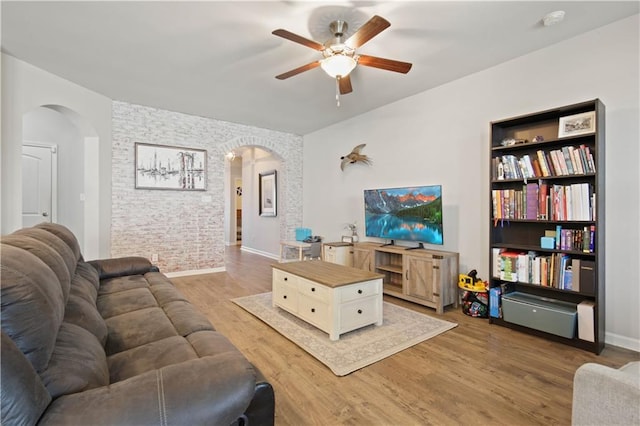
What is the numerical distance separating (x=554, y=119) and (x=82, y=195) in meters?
6.13

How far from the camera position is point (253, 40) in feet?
9.28

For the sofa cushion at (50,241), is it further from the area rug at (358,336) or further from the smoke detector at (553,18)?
the smoke detector at (553,18)

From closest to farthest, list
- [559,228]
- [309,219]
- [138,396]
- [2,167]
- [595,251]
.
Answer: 1. [138,396]
2. [595,251]
3. [559,228]
4. [2,167]
5. [309,219]

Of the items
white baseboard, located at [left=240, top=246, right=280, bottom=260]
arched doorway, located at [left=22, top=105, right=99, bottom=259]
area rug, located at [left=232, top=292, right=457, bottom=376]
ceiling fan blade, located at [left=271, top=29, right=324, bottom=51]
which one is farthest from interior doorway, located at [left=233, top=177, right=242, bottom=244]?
ceiling fan blade, located at [left=271, top=29, right=324, bottom=51]

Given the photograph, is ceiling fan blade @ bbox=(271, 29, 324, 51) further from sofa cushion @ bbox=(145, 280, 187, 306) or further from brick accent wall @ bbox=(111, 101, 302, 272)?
brick accent wall @ bbox=(111, 101, 302, 272)

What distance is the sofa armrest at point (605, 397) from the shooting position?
3.48ft

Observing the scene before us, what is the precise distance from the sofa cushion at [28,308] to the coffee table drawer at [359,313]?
6.61 ft

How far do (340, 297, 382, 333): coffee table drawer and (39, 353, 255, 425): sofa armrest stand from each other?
5.73ft

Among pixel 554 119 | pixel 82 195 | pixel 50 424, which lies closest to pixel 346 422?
Answer: pixel 50 424

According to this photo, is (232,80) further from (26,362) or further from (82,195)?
(26,362)

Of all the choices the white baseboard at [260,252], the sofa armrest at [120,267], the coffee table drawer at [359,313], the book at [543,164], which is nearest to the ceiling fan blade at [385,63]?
the book at [543,164]

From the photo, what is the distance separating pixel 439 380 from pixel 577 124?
242 cm

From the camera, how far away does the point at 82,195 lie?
4.61 metres

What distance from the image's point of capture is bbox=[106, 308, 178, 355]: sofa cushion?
1502mm
